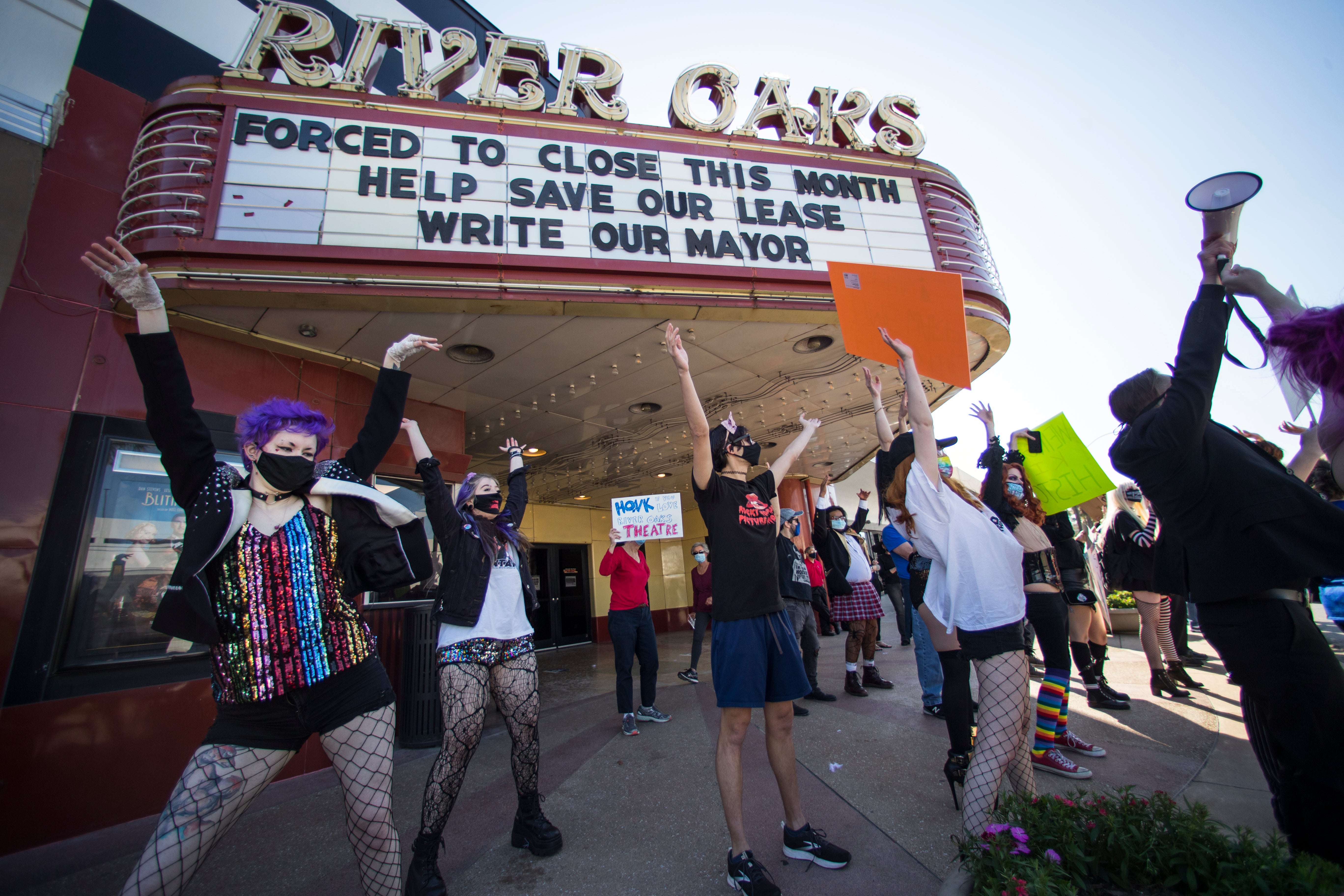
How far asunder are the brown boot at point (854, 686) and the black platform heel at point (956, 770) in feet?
8.68

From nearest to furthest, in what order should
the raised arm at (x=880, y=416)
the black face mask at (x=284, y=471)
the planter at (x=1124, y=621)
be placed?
the black face mask at (x=284, y=471), the raised arm at (x=880, y=416), the planter at (x=1124, y=621)

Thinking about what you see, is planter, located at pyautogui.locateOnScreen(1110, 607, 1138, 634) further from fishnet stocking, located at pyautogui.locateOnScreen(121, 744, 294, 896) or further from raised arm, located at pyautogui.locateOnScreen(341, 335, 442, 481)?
fishnet stocking, located at pyautogui.locateOnScreen(121, 744, 294, 896)

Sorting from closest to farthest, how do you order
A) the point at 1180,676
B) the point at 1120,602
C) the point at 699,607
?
the point at 1180,676 < the point at 699,607 < the point at 1120,602

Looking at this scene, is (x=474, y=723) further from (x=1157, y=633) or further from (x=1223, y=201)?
(x=1157, y=633)

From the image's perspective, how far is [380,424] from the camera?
7.54 ft

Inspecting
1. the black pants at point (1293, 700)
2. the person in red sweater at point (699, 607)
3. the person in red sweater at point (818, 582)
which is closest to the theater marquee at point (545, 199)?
the person in red sweater at point (818, 582)

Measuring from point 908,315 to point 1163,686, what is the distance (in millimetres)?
4228

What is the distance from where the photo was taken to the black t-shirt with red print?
2.54 meters

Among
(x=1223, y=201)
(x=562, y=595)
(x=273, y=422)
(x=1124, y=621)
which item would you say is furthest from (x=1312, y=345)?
(x=562, y=595)

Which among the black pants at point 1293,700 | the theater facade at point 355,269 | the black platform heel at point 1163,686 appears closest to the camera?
the black pants at point 1293,700

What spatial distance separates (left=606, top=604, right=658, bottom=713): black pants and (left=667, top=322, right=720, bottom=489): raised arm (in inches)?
111

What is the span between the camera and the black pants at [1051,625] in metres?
3.37

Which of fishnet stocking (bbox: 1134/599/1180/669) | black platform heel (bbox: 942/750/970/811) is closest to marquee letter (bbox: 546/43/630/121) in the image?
black platform heel (bbox: 942/750/970/811)

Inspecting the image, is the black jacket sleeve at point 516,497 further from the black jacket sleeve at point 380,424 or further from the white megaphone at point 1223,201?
the white megaphone at point 1223,201
